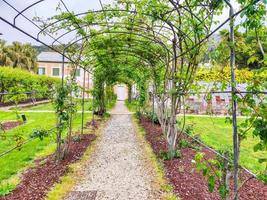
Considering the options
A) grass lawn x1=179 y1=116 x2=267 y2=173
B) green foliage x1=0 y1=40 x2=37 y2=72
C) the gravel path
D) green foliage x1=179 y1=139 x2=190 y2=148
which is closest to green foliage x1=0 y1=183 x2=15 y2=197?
the gravel path

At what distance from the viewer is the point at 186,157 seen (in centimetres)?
620

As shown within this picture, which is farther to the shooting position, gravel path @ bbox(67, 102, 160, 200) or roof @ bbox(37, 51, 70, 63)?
roof @ bbox(37, 51, 70, 63)

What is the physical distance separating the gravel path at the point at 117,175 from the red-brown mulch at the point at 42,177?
1.29 feet

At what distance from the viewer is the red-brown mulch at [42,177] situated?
13.7ft

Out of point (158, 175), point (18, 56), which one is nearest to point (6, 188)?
point (158, 175)

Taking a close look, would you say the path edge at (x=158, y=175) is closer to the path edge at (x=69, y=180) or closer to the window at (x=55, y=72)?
the path edge at (x=69, y=180)

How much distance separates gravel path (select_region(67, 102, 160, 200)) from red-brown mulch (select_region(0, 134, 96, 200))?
1.29ft

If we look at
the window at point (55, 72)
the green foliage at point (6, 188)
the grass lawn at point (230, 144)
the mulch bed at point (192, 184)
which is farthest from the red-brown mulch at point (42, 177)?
the window at point (55, 72)

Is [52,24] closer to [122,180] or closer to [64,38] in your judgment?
[64,38]

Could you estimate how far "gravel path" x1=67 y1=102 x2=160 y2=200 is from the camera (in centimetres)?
445

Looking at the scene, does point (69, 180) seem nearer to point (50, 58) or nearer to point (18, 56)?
point (18, 56)

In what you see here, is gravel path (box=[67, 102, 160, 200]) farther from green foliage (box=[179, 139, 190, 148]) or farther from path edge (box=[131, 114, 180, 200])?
green foliage (box=[179, 139, 190, 148])

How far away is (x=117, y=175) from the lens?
5387 millimetres

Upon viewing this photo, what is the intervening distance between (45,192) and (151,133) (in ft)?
18.0
